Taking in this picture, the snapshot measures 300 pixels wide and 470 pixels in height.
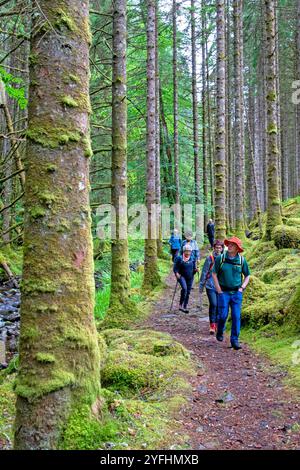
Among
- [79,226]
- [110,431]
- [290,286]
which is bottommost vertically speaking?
[110,431]

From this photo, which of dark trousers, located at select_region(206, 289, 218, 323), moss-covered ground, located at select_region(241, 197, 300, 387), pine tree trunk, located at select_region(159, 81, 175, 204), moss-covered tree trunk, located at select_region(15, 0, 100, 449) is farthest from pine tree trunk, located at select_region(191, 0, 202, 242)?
moss-covered tree trunk, located at select_region(15, 0, 100, 449)

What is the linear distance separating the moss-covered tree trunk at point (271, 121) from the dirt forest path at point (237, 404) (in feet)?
20.8

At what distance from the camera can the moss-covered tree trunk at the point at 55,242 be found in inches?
126

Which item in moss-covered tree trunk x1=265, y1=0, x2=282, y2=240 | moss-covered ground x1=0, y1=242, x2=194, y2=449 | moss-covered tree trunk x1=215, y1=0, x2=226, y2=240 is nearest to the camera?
moss-covered ground x1=0, y1=242, x2=194, y2=449

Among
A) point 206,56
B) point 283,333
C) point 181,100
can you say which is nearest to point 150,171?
point 283,333

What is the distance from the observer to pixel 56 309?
3.27 m

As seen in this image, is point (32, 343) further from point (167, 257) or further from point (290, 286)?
point (167, 257)

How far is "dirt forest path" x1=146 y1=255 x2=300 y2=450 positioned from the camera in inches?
163

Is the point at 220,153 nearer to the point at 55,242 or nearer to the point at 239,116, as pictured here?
the point at 55,242

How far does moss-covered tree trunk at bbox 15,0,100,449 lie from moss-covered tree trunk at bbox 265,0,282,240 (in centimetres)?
1066

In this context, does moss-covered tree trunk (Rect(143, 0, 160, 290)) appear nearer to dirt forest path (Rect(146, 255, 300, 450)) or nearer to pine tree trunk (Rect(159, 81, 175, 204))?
dirt forest path (Rect(146, 255, 300, 450))

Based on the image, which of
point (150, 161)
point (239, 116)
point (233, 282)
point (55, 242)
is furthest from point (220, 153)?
point (239, 116)

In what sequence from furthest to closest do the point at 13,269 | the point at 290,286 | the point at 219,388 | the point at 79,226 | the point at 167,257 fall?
the point at 167,257 < the point at 13,269 < the point at 290,286 < the point at 219,388 < the point at 79,226
